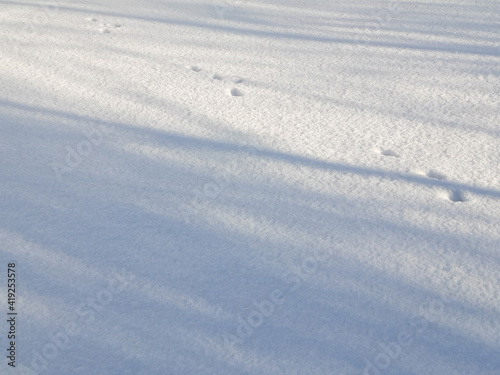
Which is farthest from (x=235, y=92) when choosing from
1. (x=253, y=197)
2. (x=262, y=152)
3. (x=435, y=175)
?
(x=435, y=175)

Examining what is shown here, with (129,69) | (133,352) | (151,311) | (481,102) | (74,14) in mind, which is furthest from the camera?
(74,14)

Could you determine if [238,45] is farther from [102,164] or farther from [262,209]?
[262,209]

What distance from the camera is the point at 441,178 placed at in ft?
7.17

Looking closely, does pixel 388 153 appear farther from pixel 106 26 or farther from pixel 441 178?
pixel 106 26

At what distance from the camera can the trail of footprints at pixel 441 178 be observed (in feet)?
6.80

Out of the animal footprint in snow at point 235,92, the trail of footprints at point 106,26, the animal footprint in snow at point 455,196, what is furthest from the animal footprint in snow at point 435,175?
the trail of footprints at point 106,26

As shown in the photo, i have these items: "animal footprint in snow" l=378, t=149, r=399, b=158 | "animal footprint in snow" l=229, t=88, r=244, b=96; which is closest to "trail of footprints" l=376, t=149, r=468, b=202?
"animal footprint in snow" l=378, t=149, r=399, b=158

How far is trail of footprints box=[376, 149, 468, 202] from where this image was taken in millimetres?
2072

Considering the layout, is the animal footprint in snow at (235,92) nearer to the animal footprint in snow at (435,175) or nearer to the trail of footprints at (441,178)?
the trail of footprints at (441,178)

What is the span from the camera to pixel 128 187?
2152 millimetres

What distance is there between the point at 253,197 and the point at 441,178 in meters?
0.83

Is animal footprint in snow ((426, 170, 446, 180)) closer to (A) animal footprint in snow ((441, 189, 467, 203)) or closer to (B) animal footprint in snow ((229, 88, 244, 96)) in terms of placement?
(A) animal footprint in snow ((441, 189, 467, 203))

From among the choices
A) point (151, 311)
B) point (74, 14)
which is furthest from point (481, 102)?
point (74, 14)

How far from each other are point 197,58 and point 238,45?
33cm
